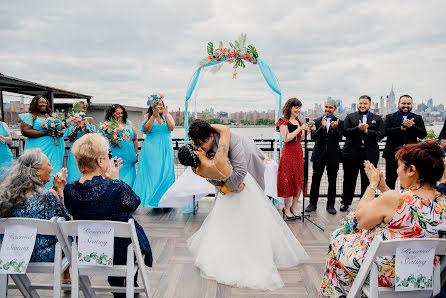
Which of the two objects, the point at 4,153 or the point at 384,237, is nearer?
the point at 384,237

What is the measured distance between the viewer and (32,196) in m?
1.86

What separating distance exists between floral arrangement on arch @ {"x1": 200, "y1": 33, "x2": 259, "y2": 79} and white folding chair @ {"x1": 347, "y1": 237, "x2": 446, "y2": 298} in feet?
12.0

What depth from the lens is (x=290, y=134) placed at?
3844mm

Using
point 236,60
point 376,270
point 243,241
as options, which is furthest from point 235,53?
A: point 376,270

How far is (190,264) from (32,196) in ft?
5.15

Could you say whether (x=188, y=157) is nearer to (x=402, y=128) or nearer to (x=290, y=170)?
(x=290, y=170)

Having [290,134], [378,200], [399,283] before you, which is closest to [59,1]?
[290,134]

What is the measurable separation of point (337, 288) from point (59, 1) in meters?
5.29

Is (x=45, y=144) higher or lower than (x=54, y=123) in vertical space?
lower

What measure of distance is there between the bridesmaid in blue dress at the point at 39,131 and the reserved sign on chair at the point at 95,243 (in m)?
2.95

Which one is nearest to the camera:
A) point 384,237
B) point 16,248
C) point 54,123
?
point 384,237

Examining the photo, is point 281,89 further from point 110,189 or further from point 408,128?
point 110,189

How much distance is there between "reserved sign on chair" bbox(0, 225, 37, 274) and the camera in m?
1.71

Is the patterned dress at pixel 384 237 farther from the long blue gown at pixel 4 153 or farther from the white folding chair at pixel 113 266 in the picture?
the long blue gown at pixel 4 153
